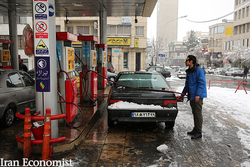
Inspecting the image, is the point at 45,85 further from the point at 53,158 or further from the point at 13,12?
the point at 13,12

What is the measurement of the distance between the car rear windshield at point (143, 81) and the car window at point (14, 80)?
287 centimetres

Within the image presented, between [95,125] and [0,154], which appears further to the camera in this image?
[95,125]

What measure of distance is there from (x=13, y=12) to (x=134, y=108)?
11.5 m

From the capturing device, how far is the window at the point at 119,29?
31625 mm

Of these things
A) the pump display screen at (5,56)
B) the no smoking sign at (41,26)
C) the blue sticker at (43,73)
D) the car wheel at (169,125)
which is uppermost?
the no smoking sign at (41,26)

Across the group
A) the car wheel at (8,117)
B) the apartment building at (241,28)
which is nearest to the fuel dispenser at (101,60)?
the car wheel at (8,117)

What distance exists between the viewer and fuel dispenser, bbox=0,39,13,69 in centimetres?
1144

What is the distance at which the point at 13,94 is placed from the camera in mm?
5863

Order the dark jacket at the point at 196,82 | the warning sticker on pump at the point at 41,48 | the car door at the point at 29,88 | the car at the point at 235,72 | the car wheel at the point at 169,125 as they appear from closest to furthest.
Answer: the warning sticker on pump at the point at 41,48 → the dark jacket at the point at 196,82 → the car wheel at the point at 169,125 → the car door at the point at 29,88 → the car at the point at 235,72

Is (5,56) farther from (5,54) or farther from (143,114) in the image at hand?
(143,114)

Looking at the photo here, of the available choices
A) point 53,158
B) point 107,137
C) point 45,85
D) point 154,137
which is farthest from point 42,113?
point 154,137

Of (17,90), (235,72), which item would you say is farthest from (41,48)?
(235,72)

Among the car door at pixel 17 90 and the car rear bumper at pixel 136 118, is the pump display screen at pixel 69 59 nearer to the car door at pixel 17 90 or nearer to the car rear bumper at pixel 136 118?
the car rear bumper at pixel 136 118

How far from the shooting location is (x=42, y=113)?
422cm
